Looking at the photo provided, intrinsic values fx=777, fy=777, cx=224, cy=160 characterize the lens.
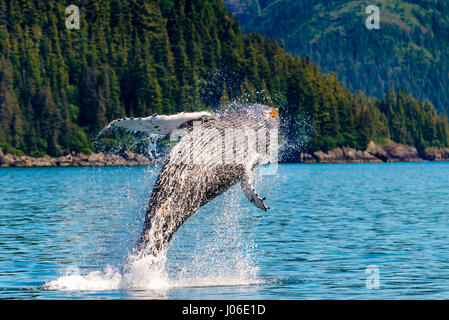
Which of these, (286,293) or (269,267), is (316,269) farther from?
(286,293)

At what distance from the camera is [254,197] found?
19.9 meters

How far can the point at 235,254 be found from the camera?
30688 millimetres

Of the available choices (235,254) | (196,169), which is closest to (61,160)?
(235,254)

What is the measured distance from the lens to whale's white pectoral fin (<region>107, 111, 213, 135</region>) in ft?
62.8

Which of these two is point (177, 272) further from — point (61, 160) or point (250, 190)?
point (61, 160)

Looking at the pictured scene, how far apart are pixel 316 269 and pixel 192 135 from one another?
8.51m

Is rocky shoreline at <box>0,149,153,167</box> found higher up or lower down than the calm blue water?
higher up

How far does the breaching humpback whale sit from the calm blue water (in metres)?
1.94

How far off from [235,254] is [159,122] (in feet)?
40.8

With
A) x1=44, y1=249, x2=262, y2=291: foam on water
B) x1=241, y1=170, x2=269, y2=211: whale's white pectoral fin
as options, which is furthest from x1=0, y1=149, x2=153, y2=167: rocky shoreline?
x1=241, y1=170, x2=269, y2=211: whale's white pectoral fin

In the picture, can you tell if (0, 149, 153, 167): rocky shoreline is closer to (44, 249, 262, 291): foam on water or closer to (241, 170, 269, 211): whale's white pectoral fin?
(44, 249, 262, 291): foam on water

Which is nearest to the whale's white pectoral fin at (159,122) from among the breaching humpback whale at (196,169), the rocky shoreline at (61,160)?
the breaching humpback whale at (196,169)

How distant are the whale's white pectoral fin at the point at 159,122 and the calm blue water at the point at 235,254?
145 inches
